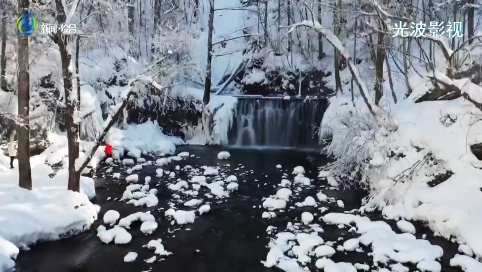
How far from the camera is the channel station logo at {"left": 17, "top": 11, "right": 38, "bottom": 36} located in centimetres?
674

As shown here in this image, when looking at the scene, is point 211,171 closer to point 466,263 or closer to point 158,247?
point 158,247

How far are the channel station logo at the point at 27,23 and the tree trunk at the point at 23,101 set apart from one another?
73mm

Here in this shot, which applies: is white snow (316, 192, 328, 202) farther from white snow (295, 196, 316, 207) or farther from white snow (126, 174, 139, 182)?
white snow (126, 174, 139, 182)

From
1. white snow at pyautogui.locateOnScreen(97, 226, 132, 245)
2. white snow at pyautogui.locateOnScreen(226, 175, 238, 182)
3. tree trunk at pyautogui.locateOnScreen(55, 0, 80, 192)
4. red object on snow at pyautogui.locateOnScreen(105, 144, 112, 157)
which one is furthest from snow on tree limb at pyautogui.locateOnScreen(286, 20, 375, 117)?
red object on snow at pyautogui.locateOnScreen(105, 144, 112, 157)

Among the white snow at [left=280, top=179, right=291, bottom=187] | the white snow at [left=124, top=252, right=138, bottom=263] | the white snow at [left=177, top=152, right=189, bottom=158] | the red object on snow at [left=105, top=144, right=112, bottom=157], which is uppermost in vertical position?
the red object on snow at [left=105, top=144, right=112, bottom=157]

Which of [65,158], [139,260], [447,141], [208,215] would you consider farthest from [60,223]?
[447,141]

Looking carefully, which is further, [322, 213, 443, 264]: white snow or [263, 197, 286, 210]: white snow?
[263, 197, 286, 210]: white snow

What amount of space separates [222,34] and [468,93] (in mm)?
16483

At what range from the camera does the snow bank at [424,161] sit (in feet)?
22.5

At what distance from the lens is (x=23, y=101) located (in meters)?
7.20

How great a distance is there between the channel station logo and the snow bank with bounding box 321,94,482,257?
6735mm

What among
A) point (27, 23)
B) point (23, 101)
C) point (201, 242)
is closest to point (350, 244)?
point (201, 242)

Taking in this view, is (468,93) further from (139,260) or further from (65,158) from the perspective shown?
(65,158)

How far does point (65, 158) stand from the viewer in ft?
34.4
